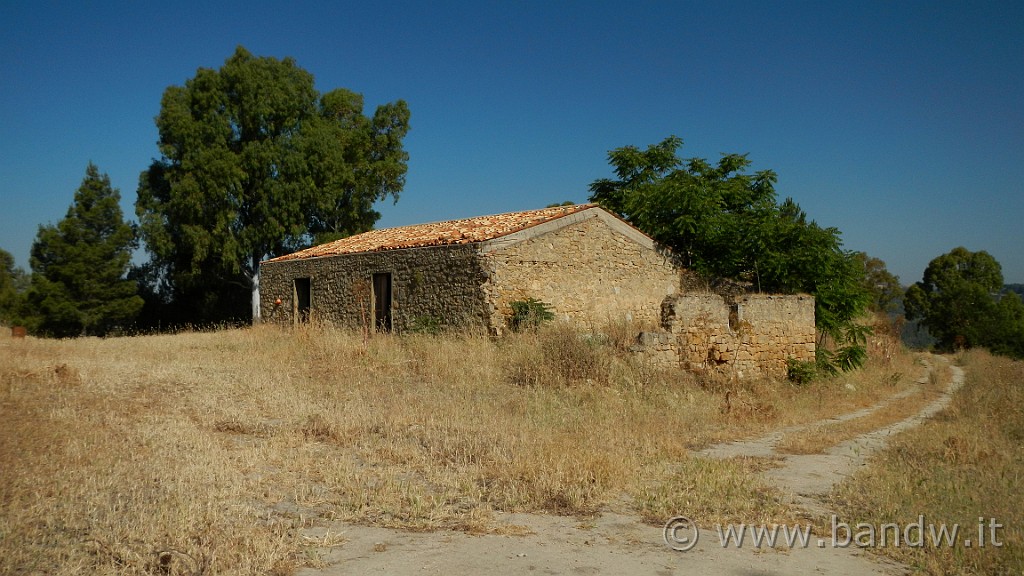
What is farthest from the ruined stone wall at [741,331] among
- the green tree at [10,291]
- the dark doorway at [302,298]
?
the green tree at [10,291]

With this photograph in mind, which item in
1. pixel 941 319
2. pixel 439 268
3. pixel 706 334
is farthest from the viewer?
pixel 941 319

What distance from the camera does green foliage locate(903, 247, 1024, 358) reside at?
97.1ft

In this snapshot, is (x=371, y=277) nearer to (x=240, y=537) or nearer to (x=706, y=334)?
(x=706, y=334)

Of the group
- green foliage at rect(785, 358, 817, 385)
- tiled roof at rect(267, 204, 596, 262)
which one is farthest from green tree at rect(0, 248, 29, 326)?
green foliage at rect(785, 358, 817, 385)

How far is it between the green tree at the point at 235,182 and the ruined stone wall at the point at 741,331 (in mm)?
19623

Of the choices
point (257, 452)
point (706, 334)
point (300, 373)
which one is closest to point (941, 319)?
point (706, 334)

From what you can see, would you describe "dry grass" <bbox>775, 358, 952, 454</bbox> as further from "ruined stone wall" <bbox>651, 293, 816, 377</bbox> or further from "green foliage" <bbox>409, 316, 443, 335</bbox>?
"green foliage" <bbox>409, 316, 443, 335</bbox>

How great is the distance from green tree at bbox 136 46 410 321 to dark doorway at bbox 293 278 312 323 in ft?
26.6

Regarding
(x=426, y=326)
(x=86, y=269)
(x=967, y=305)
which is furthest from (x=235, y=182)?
(x=967, y=305)

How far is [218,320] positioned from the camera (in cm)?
2945

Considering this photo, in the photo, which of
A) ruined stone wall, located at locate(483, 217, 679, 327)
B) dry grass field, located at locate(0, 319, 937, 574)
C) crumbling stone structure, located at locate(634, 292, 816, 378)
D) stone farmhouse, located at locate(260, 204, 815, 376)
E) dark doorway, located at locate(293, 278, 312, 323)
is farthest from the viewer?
dark doorway, located at locate(293, 278, 312, 323)

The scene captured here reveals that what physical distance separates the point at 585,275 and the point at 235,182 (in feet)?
55.7

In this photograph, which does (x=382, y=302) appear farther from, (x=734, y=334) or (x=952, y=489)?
(x=952, y=489)

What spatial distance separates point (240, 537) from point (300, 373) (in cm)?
716
